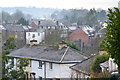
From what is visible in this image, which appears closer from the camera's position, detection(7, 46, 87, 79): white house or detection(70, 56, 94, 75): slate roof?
detection(70, 56, 94, 75): slate roof

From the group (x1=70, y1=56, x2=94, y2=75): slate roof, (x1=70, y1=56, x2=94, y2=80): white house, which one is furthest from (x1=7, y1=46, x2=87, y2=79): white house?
(x1=70, y1=56, x2=94, y2=75): slate roof

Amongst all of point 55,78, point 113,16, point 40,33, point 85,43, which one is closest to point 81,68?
point 55,78

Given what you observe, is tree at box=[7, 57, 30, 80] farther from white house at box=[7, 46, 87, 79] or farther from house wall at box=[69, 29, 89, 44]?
house wall at box=[69, 29, 89, 44]

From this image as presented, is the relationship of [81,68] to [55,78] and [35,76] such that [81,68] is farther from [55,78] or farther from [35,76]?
[35,76]

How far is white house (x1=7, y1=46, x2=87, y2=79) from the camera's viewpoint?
1991 centimetres

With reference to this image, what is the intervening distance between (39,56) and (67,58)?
244cm

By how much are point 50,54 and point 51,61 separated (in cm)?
135

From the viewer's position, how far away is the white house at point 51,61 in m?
19.9

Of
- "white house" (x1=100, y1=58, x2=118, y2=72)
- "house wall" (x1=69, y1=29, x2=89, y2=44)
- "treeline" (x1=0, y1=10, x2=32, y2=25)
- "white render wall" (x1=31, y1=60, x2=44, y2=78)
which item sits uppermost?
"treeline" (x1=0, y1=10, x2=32, y2=25)

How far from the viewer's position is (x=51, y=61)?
20.4 metres

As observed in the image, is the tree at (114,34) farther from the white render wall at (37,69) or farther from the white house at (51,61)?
the white render wall at (37,69)

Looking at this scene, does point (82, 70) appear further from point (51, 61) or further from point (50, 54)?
point (50, 54)

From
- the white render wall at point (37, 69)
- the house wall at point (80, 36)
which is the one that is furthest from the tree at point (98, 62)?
the house wall at point (80, 36)

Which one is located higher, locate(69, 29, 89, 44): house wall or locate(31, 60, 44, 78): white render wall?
locate(69, 29, 89, 44): house wall
